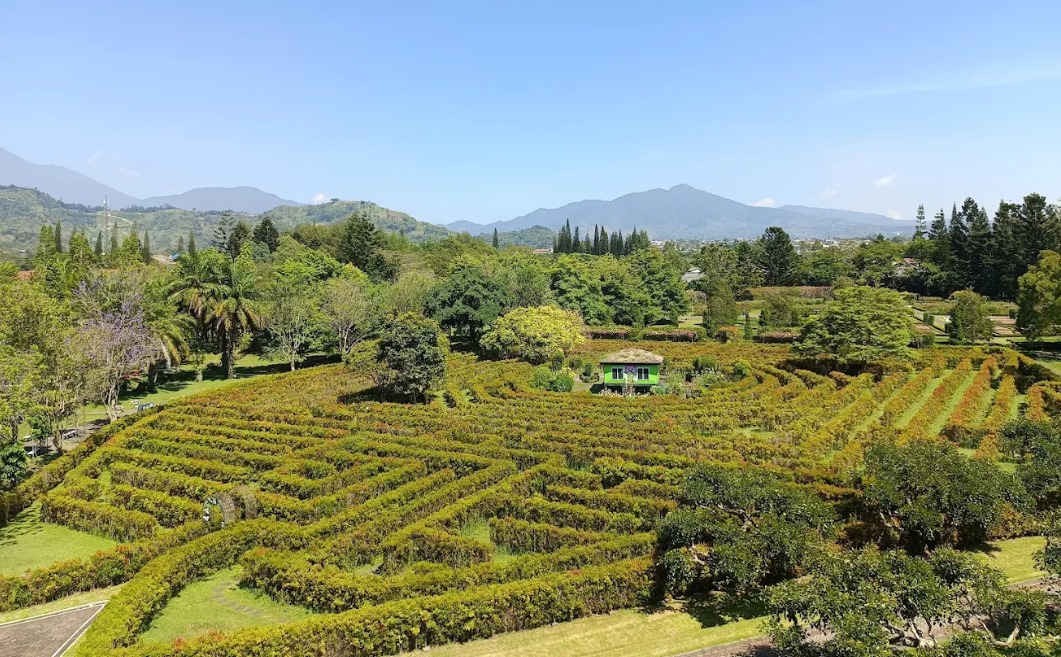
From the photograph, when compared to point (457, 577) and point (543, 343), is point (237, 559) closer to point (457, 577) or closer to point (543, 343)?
point (457, 577)

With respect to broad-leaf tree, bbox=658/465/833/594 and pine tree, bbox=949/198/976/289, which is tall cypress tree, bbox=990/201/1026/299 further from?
broad-leaf tree, bbox=658/465/833/594

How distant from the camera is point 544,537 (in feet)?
59.3

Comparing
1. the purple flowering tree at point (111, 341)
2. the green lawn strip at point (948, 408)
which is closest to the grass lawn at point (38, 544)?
the purple flowering tree at point (111, 341)

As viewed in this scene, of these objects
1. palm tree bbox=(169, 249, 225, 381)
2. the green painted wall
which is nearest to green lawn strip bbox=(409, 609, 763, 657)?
the green painted wall

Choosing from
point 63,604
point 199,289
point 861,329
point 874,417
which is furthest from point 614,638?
point 199,289

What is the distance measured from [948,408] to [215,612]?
36652mm

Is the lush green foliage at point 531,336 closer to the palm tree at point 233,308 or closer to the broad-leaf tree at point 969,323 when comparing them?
the palm tree at point 233,308

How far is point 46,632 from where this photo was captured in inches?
560

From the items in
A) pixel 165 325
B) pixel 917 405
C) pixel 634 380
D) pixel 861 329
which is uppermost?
pixel 861 329

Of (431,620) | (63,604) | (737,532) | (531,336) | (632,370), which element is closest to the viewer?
(431,620)

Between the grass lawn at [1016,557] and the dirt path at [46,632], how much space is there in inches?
904

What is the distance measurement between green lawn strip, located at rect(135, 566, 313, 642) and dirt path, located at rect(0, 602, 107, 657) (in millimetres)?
1595

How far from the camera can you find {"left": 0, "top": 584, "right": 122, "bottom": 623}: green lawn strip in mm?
15117

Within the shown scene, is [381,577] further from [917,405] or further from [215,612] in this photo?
[917,405]
